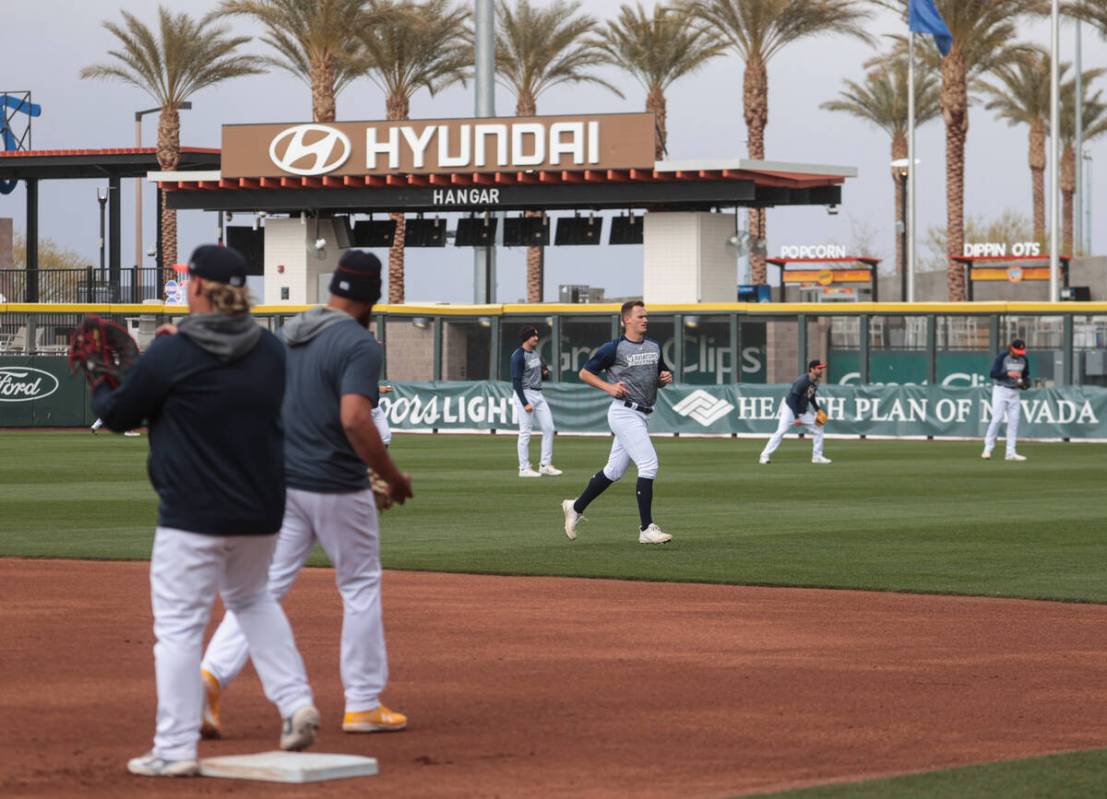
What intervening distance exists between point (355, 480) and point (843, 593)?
258 inches

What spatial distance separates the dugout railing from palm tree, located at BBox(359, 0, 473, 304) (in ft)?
26.3

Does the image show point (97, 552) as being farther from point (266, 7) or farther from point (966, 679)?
point (266, 7)

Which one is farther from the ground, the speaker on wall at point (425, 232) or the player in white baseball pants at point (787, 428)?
the speaker on wall at point (425, 232)

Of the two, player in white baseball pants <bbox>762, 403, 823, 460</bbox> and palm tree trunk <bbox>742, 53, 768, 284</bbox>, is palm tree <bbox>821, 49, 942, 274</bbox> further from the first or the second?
player in white baseball pants <bbox>762, 403, 823, 460</bbox>

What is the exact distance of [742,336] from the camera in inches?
1770

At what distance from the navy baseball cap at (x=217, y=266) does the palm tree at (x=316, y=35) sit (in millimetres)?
48849

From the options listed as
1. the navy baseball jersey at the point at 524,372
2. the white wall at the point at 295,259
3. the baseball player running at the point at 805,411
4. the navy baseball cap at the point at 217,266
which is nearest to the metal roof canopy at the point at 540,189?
the white wall at the point at 295,259

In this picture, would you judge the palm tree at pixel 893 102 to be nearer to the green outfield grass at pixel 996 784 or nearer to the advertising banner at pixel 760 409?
the advertising banner at pixel 760 409

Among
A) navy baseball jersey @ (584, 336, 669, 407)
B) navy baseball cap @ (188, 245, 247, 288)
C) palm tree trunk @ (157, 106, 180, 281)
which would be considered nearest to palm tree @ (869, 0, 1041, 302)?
palm tree trunk @ (157, 106, 180, 281)

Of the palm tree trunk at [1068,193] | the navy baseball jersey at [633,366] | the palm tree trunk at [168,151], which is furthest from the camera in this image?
the palm tree trunk at [1068,193]

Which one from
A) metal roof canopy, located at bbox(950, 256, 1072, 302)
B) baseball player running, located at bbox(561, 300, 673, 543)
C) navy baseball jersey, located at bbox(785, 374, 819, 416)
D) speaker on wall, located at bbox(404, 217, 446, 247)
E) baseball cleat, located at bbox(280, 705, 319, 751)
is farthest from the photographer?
metal roof canopy, located at bbox(950, 256, 1072, 302)

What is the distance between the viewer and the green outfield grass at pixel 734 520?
15.0 metres

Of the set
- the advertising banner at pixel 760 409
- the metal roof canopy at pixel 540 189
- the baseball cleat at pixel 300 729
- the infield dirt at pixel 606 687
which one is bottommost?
the infield dirt at pixel 606 687

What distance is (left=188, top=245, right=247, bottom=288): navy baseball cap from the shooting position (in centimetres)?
699
